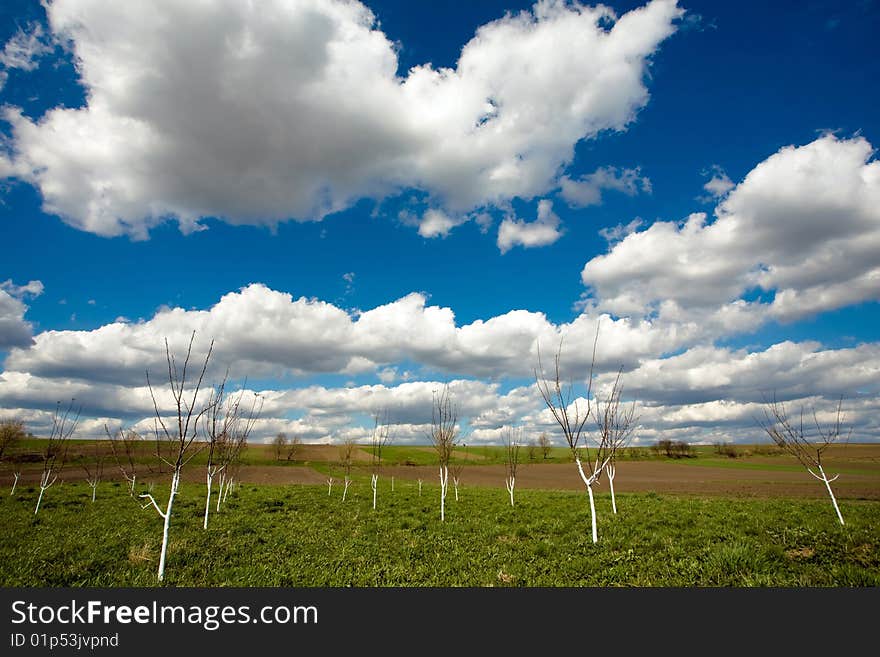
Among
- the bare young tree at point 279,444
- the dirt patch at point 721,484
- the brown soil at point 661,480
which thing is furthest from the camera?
the bare young tree at point 279,444

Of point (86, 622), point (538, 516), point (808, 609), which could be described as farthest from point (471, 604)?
point (538, 516)

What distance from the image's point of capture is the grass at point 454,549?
936 cm

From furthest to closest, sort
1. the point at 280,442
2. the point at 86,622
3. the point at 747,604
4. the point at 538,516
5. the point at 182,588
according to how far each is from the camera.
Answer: the point at 280,442
the point at 538,516
the point at 182,588
the point at 747,604
the point at 86,622

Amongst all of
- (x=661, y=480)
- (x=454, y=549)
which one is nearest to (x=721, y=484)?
(x=661, y=480)

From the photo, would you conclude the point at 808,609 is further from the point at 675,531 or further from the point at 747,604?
the point at 675,531

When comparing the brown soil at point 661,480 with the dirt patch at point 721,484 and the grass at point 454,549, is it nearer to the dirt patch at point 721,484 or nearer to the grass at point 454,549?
the dirt patch at point 721,484

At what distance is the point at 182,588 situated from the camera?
332 inches

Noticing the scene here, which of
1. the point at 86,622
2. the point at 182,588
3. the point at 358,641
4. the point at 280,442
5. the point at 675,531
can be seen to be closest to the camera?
the point at 358,641

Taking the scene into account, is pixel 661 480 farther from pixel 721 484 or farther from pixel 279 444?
pixel 279 444

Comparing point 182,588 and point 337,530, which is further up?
point 182,588

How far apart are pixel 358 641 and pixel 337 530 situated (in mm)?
10790

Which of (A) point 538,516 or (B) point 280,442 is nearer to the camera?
(A) point 538,516

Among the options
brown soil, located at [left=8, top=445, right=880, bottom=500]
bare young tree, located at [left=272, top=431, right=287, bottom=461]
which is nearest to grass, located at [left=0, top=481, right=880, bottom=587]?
brown soil, located at [left=8, top=445, right=880, bottom=500]

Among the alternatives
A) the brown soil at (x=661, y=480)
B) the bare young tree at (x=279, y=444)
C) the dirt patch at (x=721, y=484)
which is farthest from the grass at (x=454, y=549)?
the bare young tree at (x=279, y=444)
